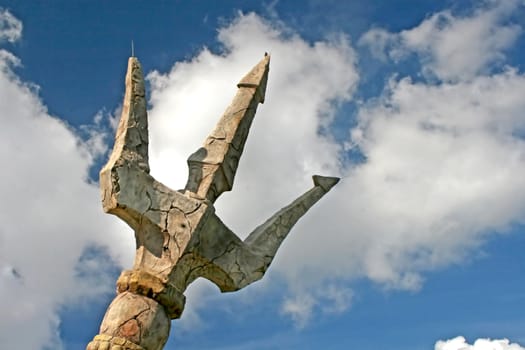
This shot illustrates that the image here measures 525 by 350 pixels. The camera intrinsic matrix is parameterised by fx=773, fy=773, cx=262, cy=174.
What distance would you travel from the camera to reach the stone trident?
8.32 meters

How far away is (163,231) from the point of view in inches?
345

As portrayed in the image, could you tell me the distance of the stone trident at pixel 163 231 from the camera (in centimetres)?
832

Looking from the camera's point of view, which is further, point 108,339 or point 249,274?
point 249,274

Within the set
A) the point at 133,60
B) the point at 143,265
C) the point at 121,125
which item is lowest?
the point at 143,265

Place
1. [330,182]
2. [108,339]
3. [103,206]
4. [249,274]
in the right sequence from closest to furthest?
[108,339] < [103,206] < [249,274] < [330,182]

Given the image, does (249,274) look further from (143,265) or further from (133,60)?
(133,60)

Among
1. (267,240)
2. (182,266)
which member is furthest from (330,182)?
(182,266)

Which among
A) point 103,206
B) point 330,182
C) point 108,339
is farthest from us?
point 330,182

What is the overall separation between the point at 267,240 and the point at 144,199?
1.96 metres

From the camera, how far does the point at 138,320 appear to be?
8.22m

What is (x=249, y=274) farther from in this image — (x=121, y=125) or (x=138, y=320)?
(x=121, y=125)

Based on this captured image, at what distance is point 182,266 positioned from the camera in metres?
8.84

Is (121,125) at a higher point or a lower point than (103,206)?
higher

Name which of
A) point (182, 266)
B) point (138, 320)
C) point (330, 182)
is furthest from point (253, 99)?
point (138, 320)
